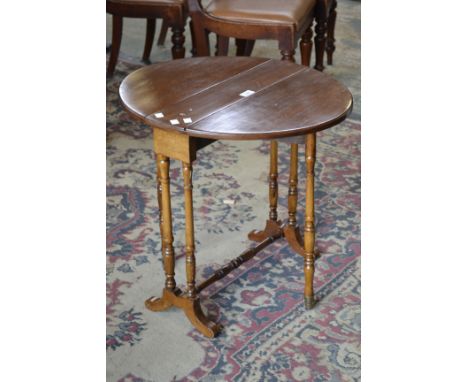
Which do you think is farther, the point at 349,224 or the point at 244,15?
Result: the point at 244,15

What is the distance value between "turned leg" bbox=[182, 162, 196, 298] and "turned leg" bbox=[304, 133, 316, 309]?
1.25 ft

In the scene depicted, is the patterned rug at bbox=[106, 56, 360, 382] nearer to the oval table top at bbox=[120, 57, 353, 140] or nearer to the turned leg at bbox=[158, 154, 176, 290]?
the turned leg at bbox=[158, 154, 176, 290]

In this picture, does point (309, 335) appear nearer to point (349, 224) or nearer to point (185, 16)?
point (349, 224)

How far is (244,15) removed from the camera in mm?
3584

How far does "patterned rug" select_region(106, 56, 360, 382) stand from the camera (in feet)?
7.60

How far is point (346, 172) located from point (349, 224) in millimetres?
495

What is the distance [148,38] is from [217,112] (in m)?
2.62

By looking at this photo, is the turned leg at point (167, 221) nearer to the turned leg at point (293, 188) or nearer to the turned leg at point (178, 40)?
the turned leg at point (293, 188)

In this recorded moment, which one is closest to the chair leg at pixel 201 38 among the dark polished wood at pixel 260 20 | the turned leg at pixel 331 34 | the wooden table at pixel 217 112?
the dark polished wood at pixel 260 20

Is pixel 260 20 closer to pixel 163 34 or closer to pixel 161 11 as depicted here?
pixel 161 11

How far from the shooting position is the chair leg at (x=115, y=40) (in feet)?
14.2

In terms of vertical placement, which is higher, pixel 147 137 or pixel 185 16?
pixel 185 16

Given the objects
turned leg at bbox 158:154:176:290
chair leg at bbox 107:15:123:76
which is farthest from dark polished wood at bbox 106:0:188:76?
turned leg at bbox 158:154:176:290
